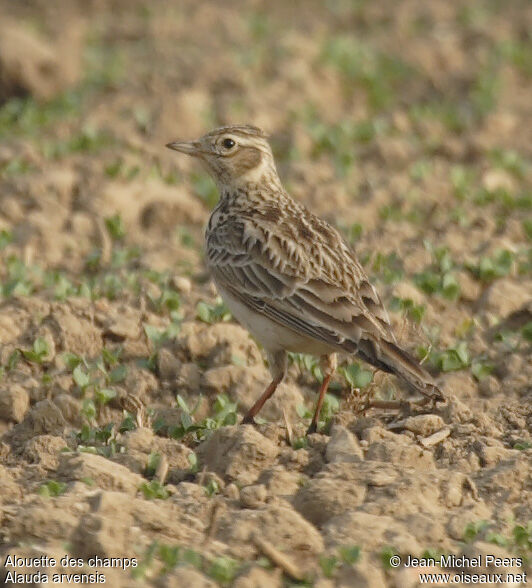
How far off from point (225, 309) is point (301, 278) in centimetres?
108

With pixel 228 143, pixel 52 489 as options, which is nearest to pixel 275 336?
pixel 228 143

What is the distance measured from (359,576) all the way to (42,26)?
9965 mm

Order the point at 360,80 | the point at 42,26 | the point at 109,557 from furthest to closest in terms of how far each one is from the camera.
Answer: the point at 42,26 → the point at 360,80 → the point at 109,557

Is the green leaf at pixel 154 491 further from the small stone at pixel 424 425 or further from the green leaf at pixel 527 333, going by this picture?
the green leaf at pixel 527 333

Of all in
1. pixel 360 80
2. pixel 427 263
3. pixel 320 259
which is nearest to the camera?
pixel 320 259

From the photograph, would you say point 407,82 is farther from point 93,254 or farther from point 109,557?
point 109,557

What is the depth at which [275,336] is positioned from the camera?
6.55 meters

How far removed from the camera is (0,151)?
33.1 ft

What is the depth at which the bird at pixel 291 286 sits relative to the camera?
621 centimetres

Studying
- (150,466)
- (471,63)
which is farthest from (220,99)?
(150,466)

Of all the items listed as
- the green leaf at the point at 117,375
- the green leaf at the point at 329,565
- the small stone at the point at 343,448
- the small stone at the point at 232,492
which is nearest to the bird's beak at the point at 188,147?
the green leaf at the point at 117,375

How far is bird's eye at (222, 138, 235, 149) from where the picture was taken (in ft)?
24.5

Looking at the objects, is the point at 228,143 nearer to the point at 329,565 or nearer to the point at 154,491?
the point at 154,491

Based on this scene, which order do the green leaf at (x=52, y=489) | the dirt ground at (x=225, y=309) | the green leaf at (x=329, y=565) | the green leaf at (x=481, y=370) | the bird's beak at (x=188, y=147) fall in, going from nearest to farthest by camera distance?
the green leaf at (x=329, y=565), the dirt ground at (x=225, y=309), the green leaf at (x=52, y=489), the green leaf at (x=481, y=370), the bird's beak at (x=188, y=147)
